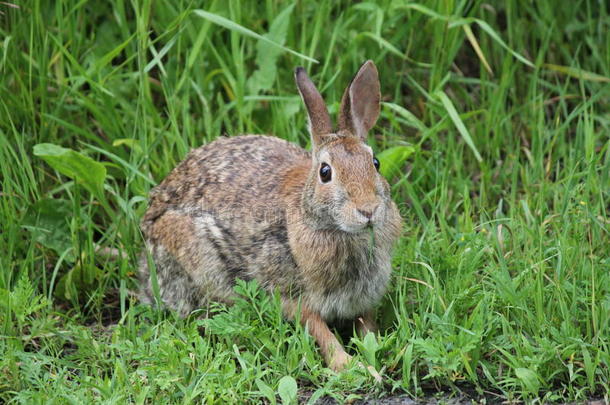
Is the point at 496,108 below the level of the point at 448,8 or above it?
below

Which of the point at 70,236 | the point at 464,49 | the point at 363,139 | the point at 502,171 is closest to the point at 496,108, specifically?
the point at 502,171

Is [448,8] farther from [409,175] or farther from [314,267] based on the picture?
[314,267]

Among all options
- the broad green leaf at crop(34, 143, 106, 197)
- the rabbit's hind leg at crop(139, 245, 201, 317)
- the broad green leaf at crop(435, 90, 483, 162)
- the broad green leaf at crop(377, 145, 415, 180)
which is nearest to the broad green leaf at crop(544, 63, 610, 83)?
the broad green leaf at crop(435, 90, 483, 162)

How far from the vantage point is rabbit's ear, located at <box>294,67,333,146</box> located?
4.33 m

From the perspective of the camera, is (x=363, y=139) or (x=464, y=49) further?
(x=464, y=49)

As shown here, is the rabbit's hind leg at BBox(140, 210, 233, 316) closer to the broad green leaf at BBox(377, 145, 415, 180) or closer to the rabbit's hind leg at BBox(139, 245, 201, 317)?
the rabbit's hind leg at BBox(139, 245, 201, 317)

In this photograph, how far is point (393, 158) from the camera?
500 centimetres

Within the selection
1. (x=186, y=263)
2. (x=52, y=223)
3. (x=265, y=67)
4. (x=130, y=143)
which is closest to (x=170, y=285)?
(x=186, y=263)

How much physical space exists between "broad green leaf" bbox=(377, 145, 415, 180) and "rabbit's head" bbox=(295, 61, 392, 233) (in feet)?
1.65

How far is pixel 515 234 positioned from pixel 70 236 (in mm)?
2245

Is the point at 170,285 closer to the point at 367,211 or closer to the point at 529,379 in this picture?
the point at 367,211

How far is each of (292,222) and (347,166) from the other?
1.54ft

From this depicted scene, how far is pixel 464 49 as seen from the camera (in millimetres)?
6281

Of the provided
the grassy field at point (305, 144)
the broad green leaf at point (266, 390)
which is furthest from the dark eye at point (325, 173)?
the broad green leaf at point (266, 390)
